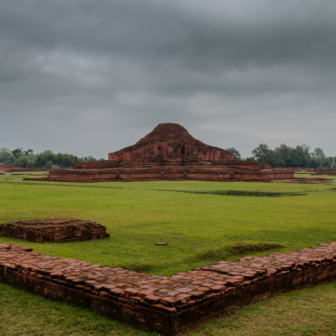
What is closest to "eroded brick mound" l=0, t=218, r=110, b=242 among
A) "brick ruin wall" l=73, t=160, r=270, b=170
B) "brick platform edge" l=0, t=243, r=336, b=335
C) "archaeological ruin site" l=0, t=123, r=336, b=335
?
"archaeological ruin site" l=0, t=123, r=336, b=335

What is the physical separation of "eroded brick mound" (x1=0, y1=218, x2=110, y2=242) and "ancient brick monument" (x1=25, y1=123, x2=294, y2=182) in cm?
2086

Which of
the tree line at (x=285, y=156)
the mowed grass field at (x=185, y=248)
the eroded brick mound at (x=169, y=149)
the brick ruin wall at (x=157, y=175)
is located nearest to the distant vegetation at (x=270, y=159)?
the tree line at (x=285, y=156)

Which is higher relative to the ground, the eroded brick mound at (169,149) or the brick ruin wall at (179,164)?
the eroded brick mound at (169,149)

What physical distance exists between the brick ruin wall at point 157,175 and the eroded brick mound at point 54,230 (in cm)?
2086

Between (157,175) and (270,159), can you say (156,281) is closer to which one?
(157,175)

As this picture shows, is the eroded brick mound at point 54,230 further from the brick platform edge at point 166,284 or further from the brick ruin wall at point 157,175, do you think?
the brick ruin wall at point 157,175

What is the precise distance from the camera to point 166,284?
11.4 ft

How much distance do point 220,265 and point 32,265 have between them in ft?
7.50

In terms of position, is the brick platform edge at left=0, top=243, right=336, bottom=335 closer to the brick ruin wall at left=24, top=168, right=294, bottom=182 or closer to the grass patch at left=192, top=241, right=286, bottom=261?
the grass patch at left=192, top=241, right=286, bottom=261

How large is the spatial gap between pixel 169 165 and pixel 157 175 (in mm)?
6182

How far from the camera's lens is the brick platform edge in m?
3.05

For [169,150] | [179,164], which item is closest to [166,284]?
[179,164]

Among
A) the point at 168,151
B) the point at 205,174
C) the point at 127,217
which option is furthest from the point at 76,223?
the point at 168,151

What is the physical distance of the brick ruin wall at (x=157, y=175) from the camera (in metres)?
29.2
